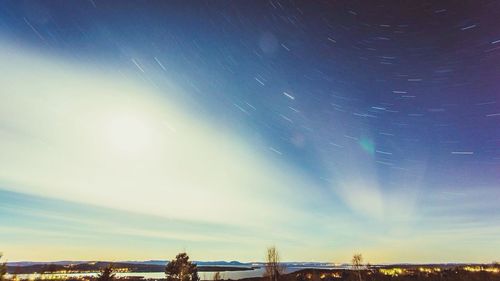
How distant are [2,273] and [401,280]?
64.9 m

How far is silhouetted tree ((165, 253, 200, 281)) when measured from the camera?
49031 millimetres

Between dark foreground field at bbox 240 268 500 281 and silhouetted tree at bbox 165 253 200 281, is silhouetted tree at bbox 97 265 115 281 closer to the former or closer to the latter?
silhouetted tree at bbox 165 253 200 281

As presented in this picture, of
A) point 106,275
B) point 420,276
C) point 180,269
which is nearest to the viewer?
point 106,275

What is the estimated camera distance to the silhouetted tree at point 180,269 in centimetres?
4903

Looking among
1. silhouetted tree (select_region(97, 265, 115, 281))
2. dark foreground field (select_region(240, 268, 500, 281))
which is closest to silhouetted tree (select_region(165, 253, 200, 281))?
silhouetted tree (select_region(97, 265, 115, 281))

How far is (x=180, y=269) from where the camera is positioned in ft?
161

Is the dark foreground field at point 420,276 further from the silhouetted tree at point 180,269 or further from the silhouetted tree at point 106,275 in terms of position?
Result: the silhouetted tree at point 106,275

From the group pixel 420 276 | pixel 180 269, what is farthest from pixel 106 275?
pixel 420 276

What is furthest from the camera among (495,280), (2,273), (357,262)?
(357,262)

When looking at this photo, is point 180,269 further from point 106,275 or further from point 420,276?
point 420,276

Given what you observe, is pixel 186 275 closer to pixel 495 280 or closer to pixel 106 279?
pixel 106 279

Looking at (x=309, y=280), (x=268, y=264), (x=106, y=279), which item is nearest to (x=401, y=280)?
(x=309, y=280)

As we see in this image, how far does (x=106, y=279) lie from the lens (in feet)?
92.2

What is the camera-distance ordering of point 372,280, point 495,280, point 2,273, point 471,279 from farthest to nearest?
point 372,280 → point 471,279 → point 495,280 → point 2,273
